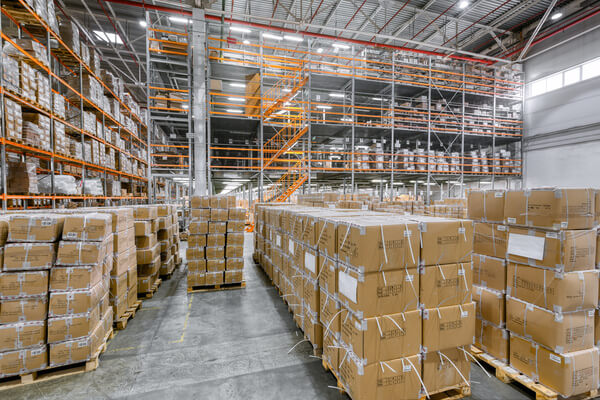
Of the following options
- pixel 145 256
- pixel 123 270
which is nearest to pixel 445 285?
pixel 123 270

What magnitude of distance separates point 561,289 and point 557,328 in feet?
1.25

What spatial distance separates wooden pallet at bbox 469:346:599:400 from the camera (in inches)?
95.9

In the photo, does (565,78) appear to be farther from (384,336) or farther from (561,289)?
(384,336)

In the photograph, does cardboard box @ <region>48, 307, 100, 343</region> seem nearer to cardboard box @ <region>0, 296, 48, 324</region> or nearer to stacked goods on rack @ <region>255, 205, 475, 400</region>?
cardboard box @ <region>0, 296, 48, 324</region>

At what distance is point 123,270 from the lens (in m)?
4.07

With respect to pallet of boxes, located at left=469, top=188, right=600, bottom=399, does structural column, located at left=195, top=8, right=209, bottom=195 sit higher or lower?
higher

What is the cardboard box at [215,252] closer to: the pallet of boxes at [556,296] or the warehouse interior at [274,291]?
the warehouse interior at [274,291]

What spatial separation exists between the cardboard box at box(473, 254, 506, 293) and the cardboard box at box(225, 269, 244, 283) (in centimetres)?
442

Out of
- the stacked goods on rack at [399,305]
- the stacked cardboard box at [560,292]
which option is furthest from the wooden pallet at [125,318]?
the stacked cardboard box at [560,292]

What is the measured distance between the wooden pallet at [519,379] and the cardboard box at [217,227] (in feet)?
15.3

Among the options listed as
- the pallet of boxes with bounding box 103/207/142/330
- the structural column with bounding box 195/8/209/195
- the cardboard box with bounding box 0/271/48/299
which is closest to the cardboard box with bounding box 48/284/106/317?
the cardboard box with bounding box 0/271/48/299

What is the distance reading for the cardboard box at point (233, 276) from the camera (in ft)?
18.4

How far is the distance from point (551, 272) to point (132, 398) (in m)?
4.45

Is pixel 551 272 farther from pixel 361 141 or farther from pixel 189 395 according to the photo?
pixel 361 141
